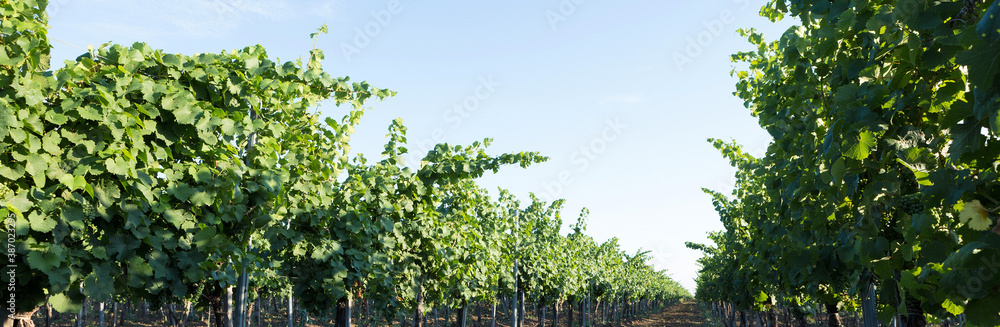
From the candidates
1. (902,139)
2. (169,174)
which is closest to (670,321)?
(902,139)

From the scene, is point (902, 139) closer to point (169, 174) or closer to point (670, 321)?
point (169, 174)

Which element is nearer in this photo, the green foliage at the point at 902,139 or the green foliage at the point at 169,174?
the green foliage at the point at 902,139

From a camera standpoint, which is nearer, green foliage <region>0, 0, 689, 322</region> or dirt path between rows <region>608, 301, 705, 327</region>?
green foliage <region>0, 0, 689, 322</region>

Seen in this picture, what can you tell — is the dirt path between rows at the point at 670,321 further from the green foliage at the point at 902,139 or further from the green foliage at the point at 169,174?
the green foliage at the point at 902,139

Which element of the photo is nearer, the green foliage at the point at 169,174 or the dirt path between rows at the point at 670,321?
the green foliage at the point at 169,174

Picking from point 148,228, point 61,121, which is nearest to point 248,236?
point 148,228

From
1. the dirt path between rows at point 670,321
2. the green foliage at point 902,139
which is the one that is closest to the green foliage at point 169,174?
the green foliage at point 902,139

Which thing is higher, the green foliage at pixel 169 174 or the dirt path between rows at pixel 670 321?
the green foliage at pixel 169 174

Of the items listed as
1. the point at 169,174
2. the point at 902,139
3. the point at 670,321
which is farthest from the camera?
the point at 670,321

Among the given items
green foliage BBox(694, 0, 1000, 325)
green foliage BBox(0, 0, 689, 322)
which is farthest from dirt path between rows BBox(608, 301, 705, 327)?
green foliage BBox(694, 0, 1000, 325)

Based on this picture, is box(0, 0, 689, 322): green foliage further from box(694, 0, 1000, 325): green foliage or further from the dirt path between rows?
the dirt path between rows

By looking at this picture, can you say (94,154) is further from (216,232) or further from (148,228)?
(216,232)

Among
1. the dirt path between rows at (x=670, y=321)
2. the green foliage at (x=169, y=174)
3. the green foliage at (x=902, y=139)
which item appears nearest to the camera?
the green foliage at (x=902, y=139)

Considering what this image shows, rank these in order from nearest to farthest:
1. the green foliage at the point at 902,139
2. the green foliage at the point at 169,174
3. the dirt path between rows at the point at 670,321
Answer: the green foliage at the point at 902,139 → the green foliage at the point at 169,174 → the dirt path between rows at the point at 670,321
